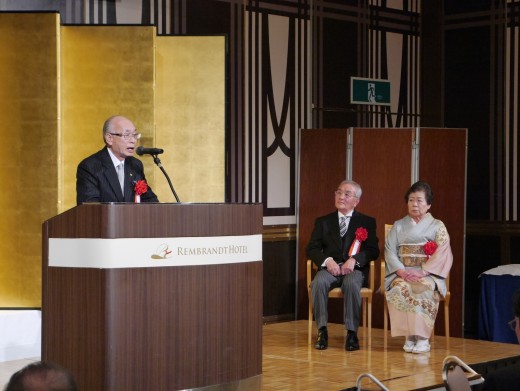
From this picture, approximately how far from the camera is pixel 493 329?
23.9ft

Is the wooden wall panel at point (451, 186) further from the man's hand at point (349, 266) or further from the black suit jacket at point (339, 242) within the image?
the man's hand at point (349, 266)

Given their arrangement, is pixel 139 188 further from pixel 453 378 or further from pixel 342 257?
pixel 342 257

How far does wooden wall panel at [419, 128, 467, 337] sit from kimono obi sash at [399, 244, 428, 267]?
37.7 inches

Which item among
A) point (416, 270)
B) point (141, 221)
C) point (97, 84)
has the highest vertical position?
point (97, 84)

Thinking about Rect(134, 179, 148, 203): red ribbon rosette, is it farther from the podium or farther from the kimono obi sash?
the kimono obi sash

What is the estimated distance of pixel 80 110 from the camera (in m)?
6.13

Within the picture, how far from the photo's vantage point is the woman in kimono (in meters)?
6.28

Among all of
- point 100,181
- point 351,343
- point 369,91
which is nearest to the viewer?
point 100,181

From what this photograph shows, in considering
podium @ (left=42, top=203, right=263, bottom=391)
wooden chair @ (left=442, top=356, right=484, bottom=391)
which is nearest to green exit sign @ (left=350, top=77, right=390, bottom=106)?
podium @ (left=42, top=203, right=263, bottom=391)

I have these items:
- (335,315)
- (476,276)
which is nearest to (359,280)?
(335,315)

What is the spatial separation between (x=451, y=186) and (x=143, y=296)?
3802 millimetres

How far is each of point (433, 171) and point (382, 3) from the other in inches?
76.1

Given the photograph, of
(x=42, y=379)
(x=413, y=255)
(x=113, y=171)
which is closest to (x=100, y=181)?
(x=113, y=171)

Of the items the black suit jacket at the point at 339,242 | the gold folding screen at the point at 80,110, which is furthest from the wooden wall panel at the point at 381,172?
the gold folding screen at the point at 80,110
